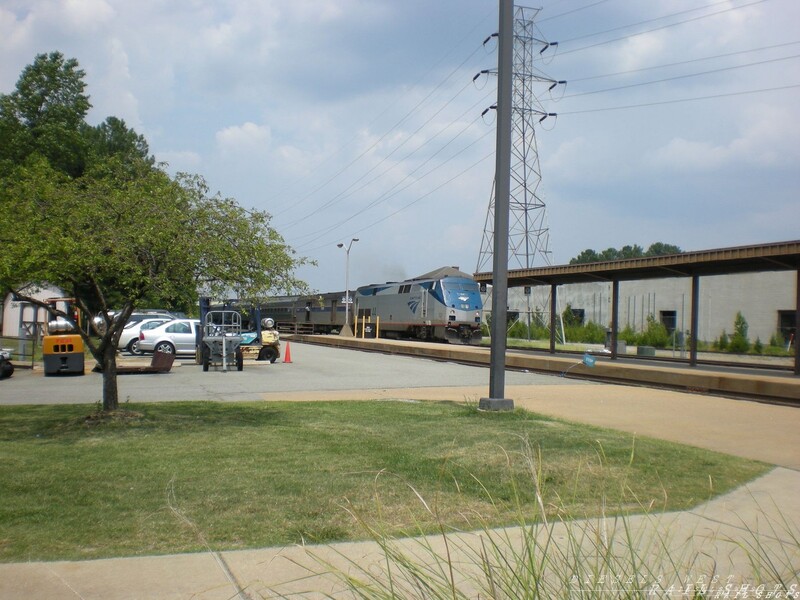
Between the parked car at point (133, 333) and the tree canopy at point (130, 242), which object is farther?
the parked car at point (133, 333)

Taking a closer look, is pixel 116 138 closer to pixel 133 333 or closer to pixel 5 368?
pixel 133 333

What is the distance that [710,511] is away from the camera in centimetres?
639

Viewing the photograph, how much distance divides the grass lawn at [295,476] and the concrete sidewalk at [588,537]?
0.21 metres

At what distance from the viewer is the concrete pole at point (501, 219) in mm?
12180

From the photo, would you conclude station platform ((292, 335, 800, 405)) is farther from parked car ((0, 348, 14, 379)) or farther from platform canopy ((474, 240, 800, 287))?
parked car ((0, 348, 14, 379))

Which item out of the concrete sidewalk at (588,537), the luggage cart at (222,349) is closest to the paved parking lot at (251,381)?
the luggage cart at (222,349)

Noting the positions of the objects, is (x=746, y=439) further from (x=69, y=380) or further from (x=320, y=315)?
(x=320, y=315)

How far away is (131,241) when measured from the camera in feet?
32.8

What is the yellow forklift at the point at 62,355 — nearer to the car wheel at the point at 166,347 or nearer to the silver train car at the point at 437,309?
the car wheel at the point at 166,347

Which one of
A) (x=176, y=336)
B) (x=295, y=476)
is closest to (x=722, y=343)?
(x=176, y=336)

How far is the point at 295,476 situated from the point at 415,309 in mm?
37319

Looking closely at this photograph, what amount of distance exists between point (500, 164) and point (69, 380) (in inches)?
520

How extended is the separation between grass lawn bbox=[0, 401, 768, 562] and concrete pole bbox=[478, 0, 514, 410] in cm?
71

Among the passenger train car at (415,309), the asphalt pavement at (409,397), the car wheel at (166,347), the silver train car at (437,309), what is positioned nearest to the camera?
the asphalt pavement at (409,397)
